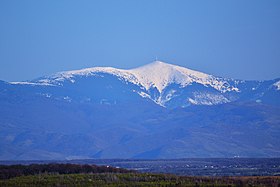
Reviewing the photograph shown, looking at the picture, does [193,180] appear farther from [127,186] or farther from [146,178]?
[127,186]

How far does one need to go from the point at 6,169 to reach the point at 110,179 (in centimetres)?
1866

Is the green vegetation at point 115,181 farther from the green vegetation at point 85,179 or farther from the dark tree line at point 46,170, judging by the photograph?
the dark tree line at point 46,170

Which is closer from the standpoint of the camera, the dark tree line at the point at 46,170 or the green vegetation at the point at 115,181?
the green vegetation at the point at 115,181

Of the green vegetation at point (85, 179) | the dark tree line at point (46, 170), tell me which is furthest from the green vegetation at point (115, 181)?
the dark tree line at point (46, 170)

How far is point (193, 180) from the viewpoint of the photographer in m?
111

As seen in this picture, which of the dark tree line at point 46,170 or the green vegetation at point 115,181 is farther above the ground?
the dark tree line at point 46,170

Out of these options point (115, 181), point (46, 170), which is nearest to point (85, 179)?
point (115, 181)

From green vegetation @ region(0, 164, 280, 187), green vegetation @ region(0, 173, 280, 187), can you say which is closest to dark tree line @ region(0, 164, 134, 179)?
green vegetation @ region(0, 164, 280, 187)

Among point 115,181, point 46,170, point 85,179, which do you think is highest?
point 46,170

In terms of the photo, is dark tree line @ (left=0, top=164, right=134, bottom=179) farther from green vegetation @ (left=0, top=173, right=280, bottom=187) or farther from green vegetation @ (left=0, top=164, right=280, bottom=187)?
green vegetation @ (left=0, top=173, right=280, bottom=187)

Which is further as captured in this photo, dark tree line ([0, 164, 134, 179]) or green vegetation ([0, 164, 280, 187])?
dark tree line ([0, 164, 134, 179])

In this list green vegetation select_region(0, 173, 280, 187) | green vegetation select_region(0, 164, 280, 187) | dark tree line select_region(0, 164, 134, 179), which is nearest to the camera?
green vegetation select_region(0, 173, 280, 187)

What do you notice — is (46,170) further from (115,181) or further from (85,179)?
(115,181)

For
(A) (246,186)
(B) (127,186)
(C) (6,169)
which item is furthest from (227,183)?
(C) (6,169)
